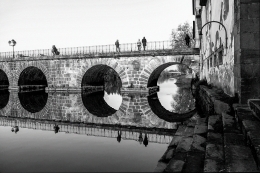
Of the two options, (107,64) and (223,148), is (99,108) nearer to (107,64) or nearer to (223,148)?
(107,64)

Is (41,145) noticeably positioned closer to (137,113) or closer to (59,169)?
(59,169)

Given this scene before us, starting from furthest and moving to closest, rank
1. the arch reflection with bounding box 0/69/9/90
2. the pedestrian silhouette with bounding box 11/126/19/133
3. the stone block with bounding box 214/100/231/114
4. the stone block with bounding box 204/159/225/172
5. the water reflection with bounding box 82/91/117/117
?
the arch reflection with bounding box 0/69/9/90 < the water reflection with bounding box 82/91/117/117 < the pedestrian silhouette with bounding box 11/126/19/133 < the stone block with bounding box 214/100/231/114 < the stone block with bounding box 204/159/225/172

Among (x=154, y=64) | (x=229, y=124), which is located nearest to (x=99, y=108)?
(x=154, y=64)

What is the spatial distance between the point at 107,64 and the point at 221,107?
1546cm

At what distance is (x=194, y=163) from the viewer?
339 cm

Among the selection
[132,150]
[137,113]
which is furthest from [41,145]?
[137,113]

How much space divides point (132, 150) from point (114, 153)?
48cm

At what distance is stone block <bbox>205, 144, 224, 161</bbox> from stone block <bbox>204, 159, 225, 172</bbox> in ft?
0.39

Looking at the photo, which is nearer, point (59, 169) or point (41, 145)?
point (59, 169)

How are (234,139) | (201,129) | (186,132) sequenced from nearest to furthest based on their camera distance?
1. (234,139)
2. (201,129)
3. (186,132)

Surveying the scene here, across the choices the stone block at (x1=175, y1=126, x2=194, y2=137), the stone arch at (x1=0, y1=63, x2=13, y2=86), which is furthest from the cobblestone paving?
the stone arch at (x1=0, y1=63, x2=13, y2=86)

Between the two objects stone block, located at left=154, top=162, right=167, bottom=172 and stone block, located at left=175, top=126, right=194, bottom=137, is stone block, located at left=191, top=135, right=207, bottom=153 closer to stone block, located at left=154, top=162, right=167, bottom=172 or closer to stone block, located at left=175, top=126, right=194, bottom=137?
stone block, located at left=154, top=162, right=167, bottom=172

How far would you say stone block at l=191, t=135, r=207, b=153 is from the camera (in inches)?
153

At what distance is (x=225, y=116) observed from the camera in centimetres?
534
